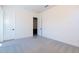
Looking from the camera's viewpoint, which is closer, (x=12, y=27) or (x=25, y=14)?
(x=12, y=27)

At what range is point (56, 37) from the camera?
6570 mm

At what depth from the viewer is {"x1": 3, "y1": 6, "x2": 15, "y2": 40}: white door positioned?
20.4 ft

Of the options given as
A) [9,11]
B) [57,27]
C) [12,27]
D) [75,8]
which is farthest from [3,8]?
[75,8]

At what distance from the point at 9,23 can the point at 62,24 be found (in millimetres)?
3871

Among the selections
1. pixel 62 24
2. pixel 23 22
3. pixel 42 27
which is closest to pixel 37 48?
pixel 62 24

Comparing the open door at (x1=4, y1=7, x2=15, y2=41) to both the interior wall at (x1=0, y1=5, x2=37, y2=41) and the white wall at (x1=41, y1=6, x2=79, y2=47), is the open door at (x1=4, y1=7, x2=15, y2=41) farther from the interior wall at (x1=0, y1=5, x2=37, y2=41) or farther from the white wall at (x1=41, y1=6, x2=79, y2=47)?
the white wall at (x1=41, y1=6, x2=79, y2=47)

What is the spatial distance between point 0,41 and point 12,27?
1.40 m

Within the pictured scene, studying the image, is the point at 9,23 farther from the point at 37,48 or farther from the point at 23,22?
the point at 37,48

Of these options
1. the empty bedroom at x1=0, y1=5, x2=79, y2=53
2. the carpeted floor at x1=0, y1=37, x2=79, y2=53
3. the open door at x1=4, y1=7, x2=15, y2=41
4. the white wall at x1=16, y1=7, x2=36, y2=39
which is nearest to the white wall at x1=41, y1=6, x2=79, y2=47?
the empty bedroom at x1=0, y1=5, x2=79, y2=53

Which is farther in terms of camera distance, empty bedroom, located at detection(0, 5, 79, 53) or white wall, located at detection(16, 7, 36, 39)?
white wall, located at detection(16, 7, 36, 39)

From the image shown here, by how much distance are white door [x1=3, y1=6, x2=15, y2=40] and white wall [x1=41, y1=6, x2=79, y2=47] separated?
2.87m

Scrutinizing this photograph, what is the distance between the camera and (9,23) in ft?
21.1

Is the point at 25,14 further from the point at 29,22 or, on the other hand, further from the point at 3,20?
the point at 3,20

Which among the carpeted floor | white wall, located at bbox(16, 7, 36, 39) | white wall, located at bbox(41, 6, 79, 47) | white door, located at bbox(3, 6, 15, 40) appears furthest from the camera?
white wall, located at bbox(16, 7, 36, 39)
